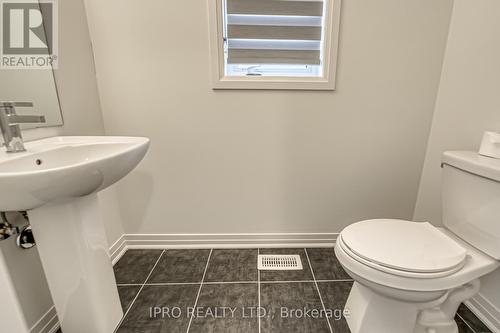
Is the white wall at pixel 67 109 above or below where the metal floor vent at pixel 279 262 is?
above

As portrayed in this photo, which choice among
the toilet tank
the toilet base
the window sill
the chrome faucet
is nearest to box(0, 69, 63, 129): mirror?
the chrome faucet

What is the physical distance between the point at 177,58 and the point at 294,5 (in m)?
0.70

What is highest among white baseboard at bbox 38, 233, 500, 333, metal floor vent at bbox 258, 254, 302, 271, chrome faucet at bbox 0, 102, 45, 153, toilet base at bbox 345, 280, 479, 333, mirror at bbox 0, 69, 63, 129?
mirror at bbox 0, 69, 63, 129

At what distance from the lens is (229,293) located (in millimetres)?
1254

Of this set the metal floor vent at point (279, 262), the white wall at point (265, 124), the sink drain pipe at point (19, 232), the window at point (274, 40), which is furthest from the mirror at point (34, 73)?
the metal floor vent at point (279, 262)

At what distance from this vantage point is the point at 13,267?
876 millimetres

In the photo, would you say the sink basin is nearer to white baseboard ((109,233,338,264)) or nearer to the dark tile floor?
the dark tile floor

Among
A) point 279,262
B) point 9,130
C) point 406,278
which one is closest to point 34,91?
point 9,130

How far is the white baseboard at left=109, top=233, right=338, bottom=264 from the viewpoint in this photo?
5.30 feet

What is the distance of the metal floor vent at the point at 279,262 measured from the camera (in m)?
1.43

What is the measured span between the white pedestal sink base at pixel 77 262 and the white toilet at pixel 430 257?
96 centimetres

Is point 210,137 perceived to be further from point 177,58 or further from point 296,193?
point 296,193

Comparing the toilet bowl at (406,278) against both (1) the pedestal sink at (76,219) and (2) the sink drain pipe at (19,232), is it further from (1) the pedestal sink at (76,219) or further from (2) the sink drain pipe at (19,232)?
(2) the sink drain pipe at (19,232)

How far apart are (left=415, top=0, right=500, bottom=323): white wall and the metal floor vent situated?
0.84 m
